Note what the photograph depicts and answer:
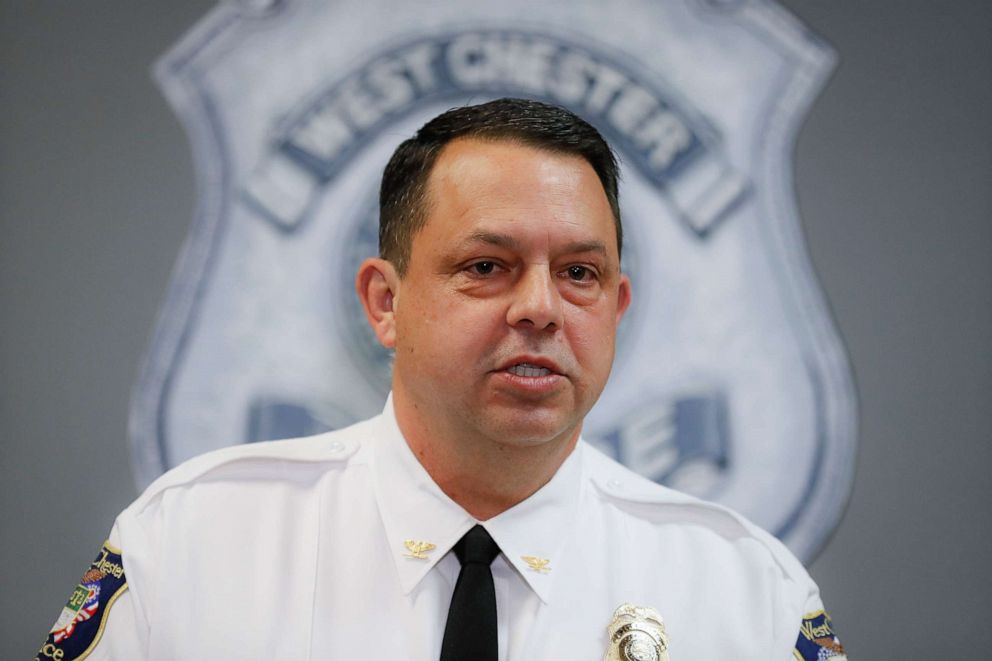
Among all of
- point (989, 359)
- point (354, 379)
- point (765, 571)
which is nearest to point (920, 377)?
point (989, 359)

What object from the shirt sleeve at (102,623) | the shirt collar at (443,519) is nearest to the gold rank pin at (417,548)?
the shirt collar at (443,519)

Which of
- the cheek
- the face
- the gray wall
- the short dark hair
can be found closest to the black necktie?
the face

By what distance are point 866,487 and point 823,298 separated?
0.38 m

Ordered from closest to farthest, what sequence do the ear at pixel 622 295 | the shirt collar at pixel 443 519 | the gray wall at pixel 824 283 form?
the shirt collar at pixel 443 519 < the ear at pixel 622 295 < the gray wall at pixel 824 283

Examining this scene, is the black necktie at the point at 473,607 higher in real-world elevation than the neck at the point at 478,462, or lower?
lower

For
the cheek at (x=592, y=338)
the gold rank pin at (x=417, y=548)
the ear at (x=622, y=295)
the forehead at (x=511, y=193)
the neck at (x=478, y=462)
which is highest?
the forehead at (x=511, y=193)

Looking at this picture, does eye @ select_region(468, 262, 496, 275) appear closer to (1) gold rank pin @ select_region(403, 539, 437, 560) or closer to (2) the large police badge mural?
(1) gold rank pin @ select_region(403, 539, 437, 560)

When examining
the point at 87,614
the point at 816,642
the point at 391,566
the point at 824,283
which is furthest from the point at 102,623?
the point at 824,283

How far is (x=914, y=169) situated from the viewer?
181 centimetres

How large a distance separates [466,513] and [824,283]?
90cm

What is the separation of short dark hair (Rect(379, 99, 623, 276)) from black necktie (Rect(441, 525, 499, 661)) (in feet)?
1.44

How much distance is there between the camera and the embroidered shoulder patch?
130 cm

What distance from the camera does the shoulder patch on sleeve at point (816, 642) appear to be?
141cm

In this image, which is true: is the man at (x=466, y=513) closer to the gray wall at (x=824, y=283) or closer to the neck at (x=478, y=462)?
the neck at (x=478, y=462)
